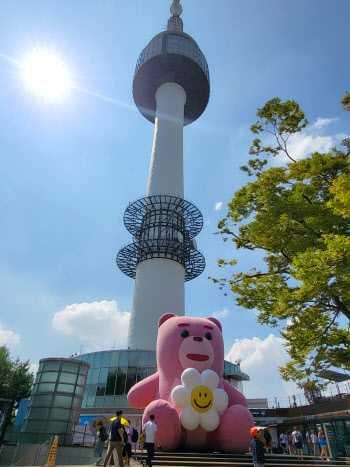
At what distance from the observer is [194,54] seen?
144ft

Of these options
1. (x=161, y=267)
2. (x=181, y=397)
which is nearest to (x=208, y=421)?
(x=181, y=397)

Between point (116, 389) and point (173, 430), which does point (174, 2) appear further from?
point (173, 430)

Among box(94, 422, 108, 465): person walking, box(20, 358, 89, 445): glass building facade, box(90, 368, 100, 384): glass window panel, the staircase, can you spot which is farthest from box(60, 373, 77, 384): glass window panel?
box(90, 368, 100, 384): glass window panel

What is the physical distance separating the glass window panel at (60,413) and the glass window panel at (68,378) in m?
1.12

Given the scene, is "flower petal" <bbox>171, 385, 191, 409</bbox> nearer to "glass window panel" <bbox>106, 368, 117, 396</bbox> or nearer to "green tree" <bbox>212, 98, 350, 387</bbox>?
"green tree" <bbox>212, 98, 350, 387</bbox>

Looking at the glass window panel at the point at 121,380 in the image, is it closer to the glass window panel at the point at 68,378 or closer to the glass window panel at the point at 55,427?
the glass window panel at the point at 68,378

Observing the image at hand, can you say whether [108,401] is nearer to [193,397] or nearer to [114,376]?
[114,376]

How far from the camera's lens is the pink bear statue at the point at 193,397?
10297 mm

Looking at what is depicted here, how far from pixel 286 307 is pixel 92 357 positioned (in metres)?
19.9

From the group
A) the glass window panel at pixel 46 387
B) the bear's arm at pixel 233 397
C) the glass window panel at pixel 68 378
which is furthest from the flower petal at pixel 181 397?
the glass window panel at pixel 46 387

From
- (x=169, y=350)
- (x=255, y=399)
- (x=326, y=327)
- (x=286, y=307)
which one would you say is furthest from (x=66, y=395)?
(x=255, y=399)

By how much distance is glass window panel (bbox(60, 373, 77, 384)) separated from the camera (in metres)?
14.8

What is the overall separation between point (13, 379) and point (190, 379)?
3476cm

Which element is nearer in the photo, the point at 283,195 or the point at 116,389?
the point at 283,195
